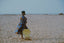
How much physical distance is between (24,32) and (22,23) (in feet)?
1.49

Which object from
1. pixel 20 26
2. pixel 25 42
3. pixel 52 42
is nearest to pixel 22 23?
pixel 20 26

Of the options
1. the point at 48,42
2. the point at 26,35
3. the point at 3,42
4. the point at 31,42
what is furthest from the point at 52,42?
the point at 3,42

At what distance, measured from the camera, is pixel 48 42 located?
22.7 ft

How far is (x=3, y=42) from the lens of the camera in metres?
6.74

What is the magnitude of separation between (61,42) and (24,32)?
1841 millimetres

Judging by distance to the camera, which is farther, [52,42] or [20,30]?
[20,30]

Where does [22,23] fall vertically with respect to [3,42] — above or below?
above

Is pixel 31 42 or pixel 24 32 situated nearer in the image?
pixel 31 42

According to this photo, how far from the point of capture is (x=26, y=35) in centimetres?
785

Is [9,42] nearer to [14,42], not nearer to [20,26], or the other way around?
[14,42]

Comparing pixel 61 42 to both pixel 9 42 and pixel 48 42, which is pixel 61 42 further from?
pixel 9 42
